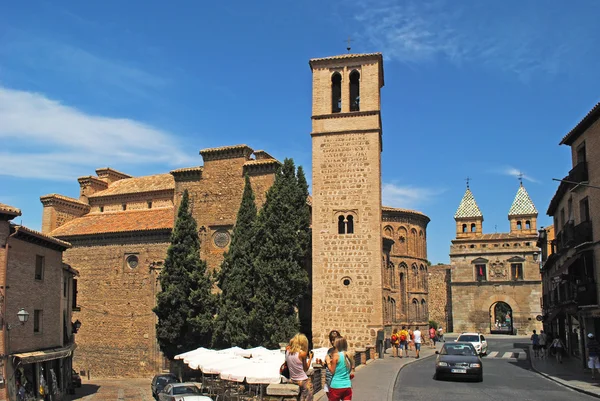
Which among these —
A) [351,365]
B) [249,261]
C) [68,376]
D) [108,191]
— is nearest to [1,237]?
[68,376]

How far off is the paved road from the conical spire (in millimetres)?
34935

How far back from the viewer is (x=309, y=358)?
10.2 m

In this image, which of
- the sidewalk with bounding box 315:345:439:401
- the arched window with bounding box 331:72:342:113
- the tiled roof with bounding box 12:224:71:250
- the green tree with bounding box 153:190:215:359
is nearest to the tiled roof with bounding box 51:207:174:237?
the green tree with bounding box 153:190:215:359

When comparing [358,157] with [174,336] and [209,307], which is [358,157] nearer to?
[209,307]

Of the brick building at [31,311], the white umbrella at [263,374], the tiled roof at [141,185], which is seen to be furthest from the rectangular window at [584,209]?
the tiled roof at [141,185]

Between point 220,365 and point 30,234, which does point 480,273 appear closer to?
point 220,365

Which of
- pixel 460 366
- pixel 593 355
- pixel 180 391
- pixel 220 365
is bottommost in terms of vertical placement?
pixel 180 391

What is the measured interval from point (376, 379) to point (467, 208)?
41702mm

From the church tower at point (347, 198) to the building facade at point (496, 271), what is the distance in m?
30.2

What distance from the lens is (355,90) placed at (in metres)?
29.5

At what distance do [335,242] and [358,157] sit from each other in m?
4.31

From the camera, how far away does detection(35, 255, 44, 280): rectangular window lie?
71.9ft

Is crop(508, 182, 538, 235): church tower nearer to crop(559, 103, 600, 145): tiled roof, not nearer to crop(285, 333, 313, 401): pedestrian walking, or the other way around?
crop(559, 103, 600, 145): tiled roof

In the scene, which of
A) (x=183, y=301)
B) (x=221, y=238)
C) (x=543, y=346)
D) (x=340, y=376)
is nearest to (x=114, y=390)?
(x=183, y=301)
